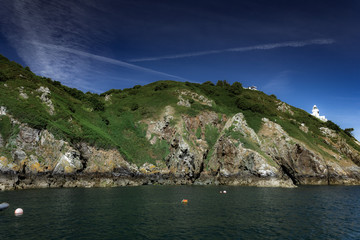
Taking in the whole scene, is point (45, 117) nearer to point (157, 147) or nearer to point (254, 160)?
point (157, 147)

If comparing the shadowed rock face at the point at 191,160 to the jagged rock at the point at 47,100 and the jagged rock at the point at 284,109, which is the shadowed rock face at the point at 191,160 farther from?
the jagged rock at the point at 284,109

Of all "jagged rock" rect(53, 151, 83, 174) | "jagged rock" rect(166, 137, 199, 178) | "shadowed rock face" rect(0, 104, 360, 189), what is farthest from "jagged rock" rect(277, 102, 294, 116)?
"jagged rock" rect(53, 151, 83, 174)

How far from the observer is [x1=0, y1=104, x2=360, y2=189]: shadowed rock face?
173ft

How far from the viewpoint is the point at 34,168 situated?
168 ft

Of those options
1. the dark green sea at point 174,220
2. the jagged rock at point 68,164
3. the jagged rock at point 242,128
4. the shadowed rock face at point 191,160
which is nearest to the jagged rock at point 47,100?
the shadowed rock face at point 191,160

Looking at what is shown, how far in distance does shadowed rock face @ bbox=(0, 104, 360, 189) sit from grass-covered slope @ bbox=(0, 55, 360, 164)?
3.05 meters

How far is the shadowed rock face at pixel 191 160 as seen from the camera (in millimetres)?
52719

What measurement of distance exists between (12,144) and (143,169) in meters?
37.4

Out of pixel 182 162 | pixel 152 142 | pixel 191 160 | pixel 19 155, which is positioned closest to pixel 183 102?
pixel 152 142

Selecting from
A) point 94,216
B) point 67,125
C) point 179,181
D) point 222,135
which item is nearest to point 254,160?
point 222,135

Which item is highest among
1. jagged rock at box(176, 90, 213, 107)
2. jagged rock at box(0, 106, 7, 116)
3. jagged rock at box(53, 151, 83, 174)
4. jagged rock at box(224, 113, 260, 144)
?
jagged rock at box(176, 90, 213, 107)

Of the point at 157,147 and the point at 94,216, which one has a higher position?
the point at 157,147

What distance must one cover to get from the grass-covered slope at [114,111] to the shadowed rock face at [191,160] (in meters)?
3.05

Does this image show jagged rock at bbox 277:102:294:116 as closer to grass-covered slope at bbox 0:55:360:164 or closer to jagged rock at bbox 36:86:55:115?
grass-covered slope at bbox 0:55:360:164
